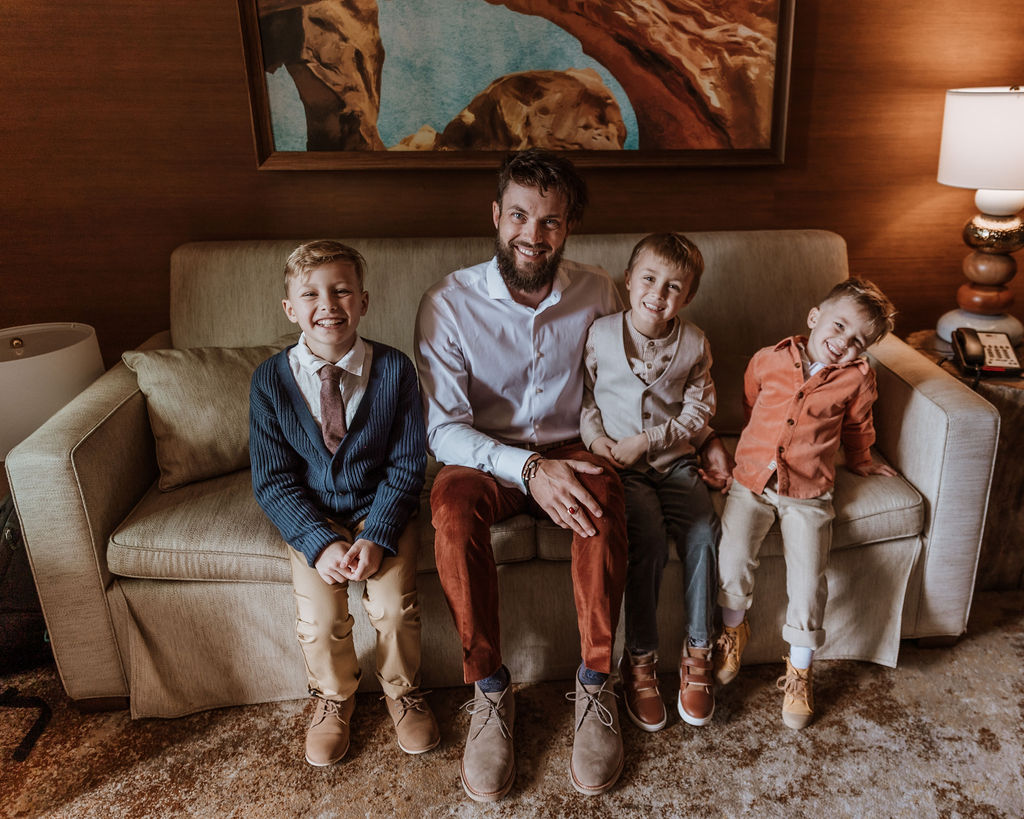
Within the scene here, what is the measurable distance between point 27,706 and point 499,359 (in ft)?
4.76

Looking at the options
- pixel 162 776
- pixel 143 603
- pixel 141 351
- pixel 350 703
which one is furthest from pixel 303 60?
pixel 162 776

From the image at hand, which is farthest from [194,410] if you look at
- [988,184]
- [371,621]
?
[988,184]

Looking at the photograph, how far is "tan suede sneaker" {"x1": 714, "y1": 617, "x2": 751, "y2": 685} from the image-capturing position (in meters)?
1.81

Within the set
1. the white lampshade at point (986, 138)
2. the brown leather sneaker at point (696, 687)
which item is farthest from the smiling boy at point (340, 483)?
the white lampshade at point (986, 138)

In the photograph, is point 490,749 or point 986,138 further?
point 986,138

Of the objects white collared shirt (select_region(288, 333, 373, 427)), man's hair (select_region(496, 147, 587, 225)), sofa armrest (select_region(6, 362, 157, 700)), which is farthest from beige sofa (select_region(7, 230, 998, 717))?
man's hair (select_region(496, 147, 587, 225))

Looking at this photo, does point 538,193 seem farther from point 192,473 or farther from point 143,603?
point 143,603

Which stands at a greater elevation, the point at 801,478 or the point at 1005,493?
the point at 801,478

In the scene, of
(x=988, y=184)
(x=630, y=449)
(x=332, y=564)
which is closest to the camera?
(x=332, y=564)

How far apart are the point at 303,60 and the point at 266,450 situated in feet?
4.16

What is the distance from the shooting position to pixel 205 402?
194 centimetres

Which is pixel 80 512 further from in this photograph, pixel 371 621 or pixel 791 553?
pixel 791 553

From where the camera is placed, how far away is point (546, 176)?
1740 mm

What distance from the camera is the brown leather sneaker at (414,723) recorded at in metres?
1.69
